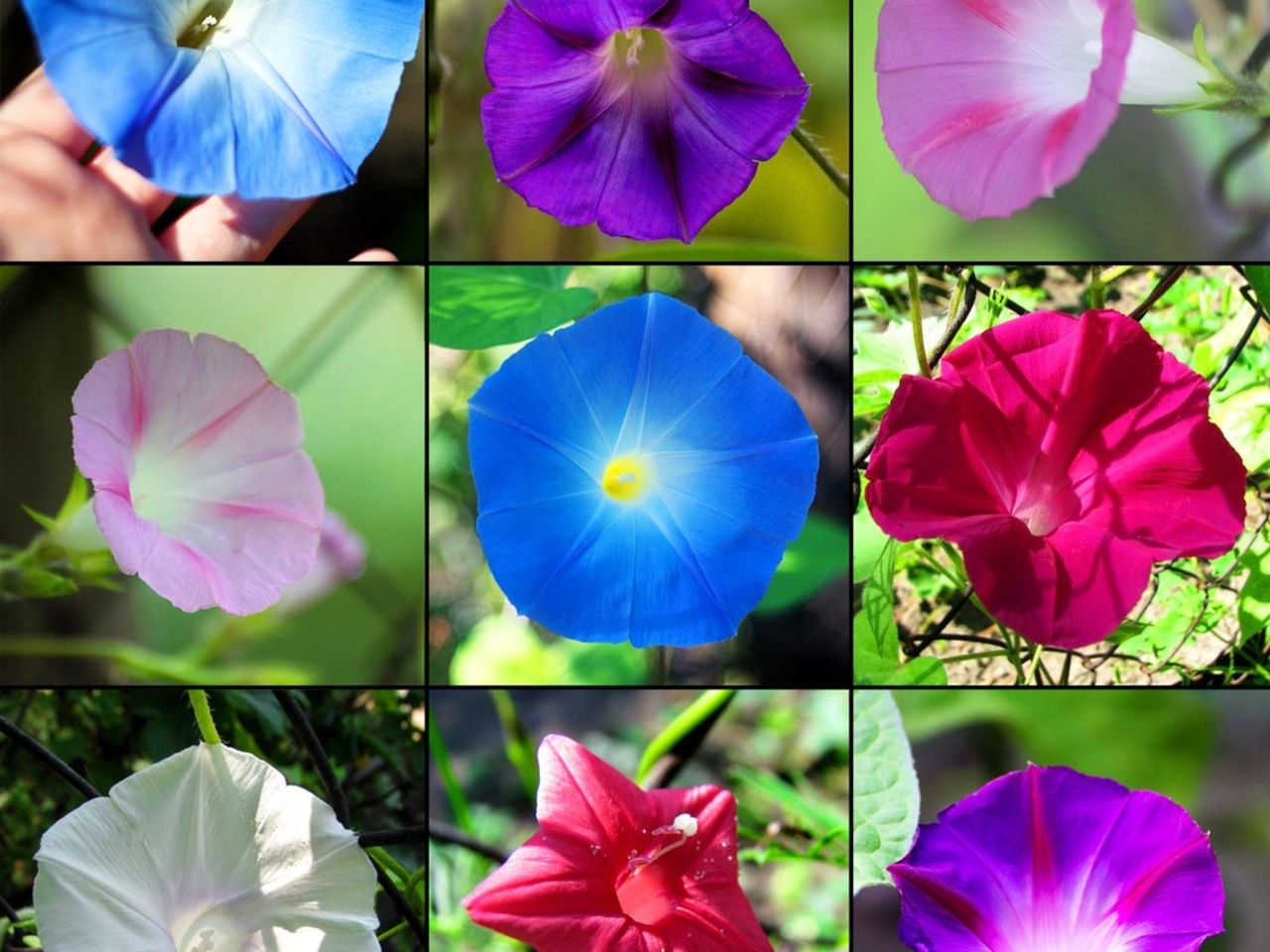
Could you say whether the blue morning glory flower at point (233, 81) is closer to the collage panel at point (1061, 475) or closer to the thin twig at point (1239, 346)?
the collage panel at point (1061, 475)

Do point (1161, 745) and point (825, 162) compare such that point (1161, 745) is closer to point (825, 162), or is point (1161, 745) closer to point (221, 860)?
point (825, 162)

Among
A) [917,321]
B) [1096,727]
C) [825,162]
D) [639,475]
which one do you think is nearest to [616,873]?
[639,475]

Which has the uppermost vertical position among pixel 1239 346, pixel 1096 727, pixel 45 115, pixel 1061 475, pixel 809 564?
pixel 45 115

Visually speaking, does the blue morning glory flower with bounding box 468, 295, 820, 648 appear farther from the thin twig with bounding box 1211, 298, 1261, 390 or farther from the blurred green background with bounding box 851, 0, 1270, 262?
the thin twig with bounding box 1211, 298, 1261, 390

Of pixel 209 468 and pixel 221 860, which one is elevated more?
pixel 209 468

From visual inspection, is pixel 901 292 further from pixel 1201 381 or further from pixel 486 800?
pixel 486 800
